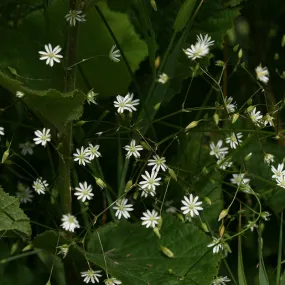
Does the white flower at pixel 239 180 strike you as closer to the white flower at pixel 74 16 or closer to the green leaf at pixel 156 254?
the green leaf at pixel 156 254

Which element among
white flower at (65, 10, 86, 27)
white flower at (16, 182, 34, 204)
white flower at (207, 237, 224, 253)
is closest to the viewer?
white flower at (65, 10, 86, 27)

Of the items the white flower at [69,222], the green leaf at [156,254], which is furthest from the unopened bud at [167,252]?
the white flower at [69,222]

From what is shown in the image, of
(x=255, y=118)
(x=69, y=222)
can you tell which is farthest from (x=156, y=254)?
(x=255, y=118)

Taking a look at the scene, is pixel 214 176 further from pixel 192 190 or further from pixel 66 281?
pixel 66 281

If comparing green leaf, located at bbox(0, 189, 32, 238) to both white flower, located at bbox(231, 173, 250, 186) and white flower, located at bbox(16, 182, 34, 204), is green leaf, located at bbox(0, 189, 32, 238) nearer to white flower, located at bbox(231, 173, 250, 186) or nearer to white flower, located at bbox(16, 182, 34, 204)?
white flower, located at bbox(16, 182, 34, 204)

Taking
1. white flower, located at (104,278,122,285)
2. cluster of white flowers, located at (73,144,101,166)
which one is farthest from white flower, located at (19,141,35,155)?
white flower, located at (104,278,122,285)

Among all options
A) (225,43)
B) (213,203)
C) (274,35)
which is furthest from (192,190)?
(274,35)
